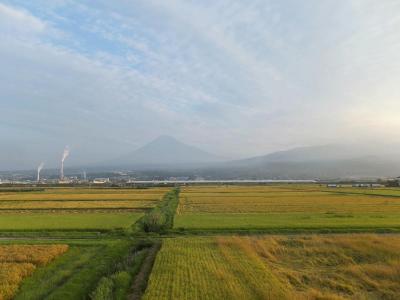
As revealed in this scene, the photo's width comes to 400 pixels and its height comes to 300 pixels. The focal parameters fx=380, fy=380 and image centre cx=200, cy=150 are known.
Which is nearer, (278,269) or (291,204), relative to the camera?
(278,269)

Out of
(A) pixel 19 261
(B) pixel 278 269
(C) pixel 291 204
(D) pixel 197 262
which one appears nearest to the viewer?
(B) pixel 278 269

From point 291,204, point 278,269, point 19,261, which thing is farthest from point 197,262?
point 291,204

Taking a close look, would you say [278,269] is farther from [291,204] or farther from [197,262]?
[291,204]

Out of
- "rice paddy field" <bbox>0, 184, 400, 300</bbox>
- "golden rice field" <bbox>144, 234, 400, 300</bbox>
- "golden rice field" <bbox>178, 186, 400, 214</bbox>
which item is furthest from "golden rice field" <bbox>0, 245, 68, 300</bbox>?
"golden rice field" <bbox>178, 186, 400, 214</bbox>

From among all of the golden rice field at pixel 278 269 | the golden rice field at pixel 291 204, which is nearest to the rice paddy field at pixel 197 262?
the golden rice field at pixel 278 269

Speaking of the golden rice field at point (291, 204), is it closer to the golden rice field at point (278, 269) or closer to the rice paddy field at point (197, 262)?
the rice paddy field at point (197, 262)

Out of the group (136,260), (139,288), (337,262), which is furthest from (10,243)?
(337,262)

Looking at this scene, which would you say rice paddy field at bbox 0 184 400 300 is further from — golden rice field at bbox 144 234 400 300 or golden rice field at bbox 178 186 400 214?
golden rice field at bbox 178 186 400 214

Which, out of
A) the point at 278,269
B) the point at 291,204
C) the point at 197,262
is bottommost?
the point at 278,269
